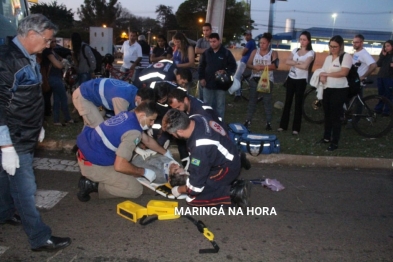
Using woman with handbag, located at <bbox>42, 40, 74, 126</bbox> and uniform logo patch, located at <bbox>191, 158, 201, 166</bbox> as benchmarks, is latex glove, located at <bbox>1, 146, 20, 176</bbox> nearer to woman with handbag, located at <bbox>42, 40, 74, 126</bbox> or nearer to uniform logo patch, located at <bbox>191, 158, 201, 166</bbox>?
uniform logo patch, located at <bbox>191, 158, 201, 166</bbox>

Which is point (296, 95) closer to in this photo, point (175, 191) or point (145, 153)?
point (145, 153)

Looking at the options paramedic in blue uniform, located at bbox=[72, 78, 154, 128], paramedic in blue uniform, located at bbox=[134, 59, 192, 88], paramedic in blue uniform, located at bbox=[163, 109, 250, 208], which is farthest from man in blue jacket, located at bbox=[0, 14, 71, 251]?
paramedic in blue uniform, located at bbox=[134, 59, 192, 88]

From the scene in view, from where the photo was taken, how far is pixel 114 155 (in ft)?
13.3

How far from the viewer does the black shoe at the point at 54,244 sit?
3.04m

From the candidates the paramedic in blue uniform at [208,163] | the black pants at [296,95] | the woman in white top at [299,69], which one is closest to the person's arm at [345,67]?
the woman in white top at [299,69]

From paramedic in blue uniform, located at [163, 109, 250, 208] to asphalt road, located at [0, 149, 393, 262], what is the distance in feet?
0.63

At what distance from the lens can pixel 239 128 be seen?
20.5ft

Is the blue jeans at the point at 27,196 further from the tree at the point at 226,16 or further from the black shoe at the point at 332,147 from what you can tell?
the tree at the point at 226,16

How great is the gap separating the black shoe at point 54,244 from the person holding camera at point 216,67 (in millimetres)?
3975

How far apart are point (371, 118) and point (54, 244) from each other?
594cm

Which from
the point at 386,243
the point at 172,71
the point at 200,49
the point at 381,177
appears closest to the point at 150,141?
the point at 172,71

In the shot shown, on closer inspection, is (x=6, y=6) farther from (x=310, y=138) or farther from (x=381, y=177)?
(x=381, y=177)

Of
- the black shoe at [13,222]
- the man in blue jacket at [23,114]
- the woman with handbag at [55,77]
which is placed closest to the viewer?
the man in blue jacket at [23,114]

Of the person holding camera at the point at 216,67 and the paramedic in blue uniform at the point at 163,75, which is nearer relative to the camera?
the paramedic in blue uniform at the point at 163,75
